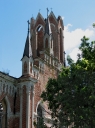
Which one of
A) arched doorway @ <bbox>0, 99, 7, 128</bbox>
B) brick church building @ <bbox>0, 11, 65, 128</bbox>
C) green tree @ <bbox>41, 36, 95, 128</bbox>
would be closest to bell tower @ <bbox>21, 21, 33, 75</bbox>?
brick church building @ <bbox>0, 11, 65, 128</bbox>

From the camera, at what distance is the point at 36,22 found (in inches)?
1029

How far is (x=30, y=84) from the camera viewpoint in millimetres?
19766

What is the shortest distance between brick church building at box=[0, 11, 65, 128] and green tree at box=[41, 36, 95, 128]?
3271 mm

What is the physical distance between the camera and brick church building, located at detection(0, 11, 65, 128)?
751 inches

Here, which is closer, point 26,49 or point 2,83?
point 2,83

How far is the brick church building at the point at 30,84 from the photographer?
751 inches

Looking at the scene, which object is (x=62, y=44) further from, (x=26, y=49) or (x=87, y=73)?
(x=87, y=73)

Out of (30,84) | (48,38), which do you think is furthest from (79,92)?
(48,38)

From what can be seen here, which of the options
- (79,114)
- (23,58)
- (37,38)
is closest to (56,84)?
(79,114)

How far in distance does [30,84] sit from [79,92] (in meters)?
5.78

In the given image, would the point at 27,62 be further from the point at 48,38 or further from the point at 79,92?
the point at 79,92

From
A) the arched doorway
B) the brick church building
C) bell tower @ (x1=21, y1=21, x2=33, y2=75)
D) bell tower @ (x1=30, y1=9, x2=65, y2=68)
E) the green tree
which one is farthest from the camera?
bell tower @ (x1=30, y1=9, x2=65, y2=68)

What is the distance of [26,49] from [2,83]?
316 centimetres

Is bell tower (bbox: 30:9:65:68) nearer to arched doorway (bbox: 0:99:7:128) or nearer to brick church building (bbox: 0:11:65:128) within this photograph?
brick church building (bbox: 0:11:65:128)
